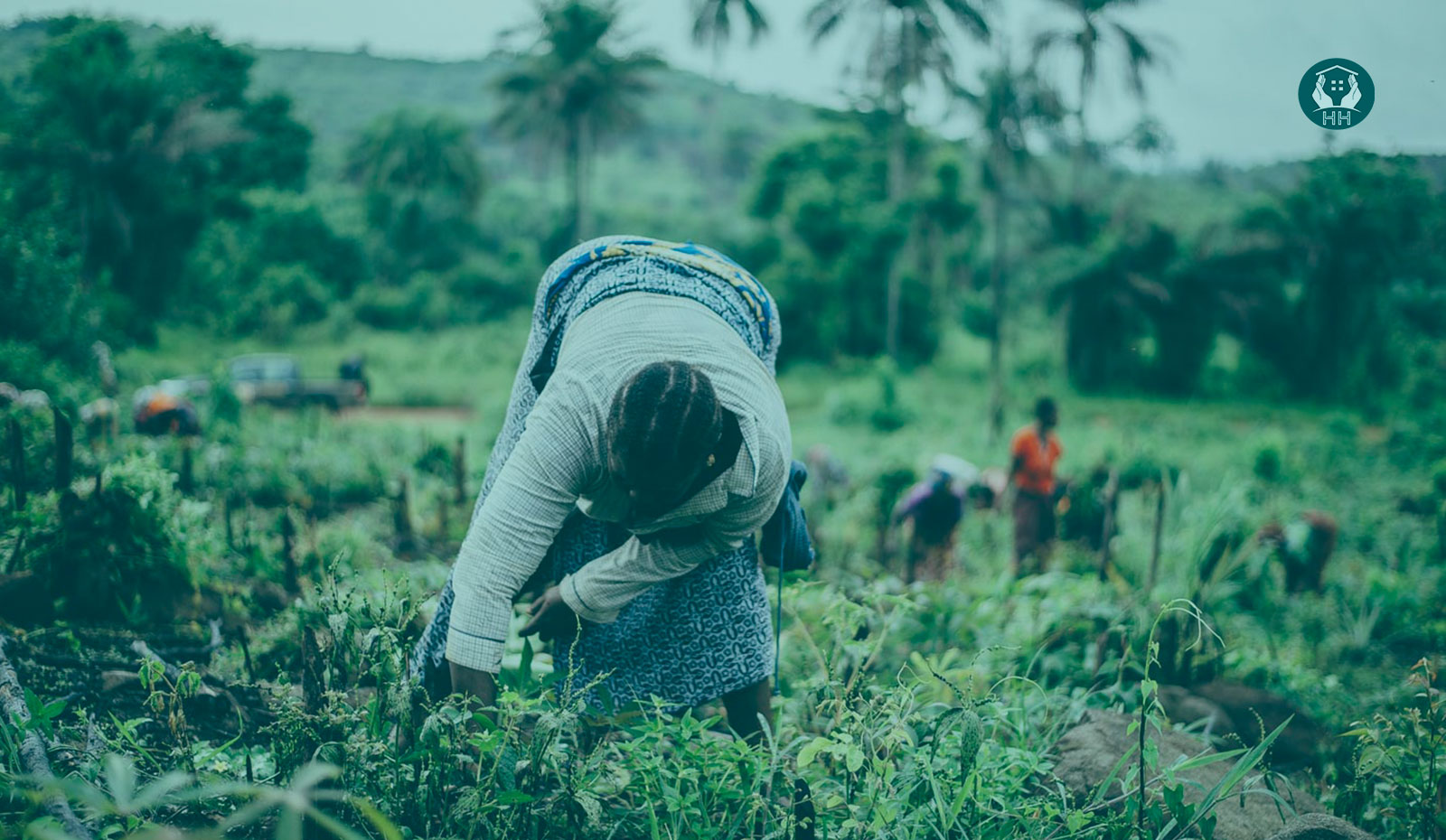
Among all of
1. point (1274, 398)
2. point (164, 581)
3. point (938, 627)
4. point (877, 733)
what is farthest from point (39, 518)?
point (1274, 398)

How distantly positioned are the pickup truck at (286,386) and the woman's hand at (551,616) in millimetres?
13248

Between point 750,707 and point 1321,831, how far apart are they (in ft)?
3.93

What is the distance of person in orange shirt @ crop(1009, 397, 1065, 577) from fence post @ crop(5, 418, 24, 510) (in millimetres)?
5518

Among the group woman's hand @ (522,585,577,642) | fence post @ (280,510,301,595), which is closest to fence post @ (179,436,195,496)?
fence post @ (280,510,301,595)

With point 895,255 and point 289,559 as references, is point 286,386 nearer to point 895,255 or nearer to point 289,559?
point 289,559

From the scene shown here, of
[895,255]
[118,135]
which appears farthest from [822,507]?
[895,255]

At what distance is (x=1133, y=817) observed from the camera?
188 cm

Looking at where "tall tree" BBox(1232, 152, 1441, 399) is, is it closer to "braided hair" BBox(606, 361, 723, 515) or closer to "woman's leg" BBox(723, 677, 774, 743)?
"woman's leg" BBox(723, 677, 774, 743)

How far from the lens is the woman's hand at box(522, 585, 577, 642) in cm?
195

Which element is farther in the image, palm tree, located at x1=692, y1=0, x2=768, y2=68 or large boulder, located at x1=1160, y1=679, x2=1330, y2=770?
palm tree, located at x1=692, y1=0, x2=768, y2=68

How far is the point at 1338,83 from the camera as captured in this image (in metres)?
3.31

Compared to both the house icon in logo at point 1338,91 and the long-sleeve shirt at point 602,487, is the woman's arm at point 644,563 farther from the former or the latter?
the house icon in logo at point 1338,91

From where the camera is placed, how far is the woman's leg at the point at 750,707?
2.20m

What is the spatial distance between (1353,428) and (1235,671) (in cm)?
1379
